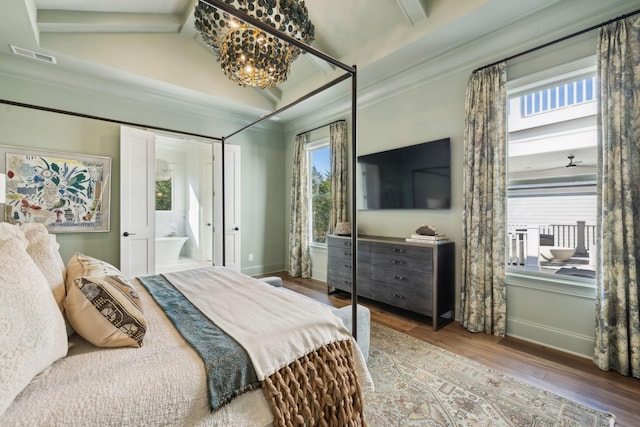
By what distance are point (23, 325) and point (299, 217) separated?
4284 mm

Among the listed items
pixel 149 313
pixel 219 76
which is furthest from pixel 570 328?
pixel 219 76

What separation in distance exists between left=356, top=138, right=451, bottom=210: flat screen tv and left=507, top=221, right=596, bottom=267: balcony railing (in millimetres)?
719

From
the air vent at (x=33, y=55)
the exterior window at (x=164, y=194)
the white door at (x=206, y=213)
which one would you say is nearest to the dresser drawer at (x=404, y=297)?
the white door at (x=206, y=213)

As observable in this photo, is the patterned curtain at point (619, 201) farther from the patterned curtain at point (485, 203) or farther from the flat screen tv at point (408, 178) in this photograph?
the flat screen tv at point (408, 178)

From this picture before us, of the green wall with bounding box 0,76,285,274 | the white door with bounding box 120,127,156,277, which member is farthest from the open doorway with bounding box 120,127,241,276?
the green wall with bounding box 0,76,285,274

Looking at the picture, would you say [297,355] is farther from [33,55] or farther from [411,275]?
[33,55]

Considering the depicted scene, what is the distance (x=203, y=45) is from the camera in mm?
3928

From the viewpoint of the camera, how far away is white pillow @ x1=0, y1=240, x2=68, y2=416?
761mm

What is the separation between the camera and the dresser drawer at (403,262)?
9.56ft

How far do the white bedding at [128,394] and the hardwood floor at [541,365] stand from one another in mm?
2003

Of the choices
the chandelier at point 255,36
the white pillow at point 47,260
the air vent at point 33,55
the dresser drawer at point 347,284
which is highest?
the air vent at point 33,55

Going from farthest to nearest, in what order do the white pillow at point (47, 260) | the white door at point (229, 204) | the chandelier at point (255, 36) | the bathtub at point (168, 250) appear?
the bathtub at point (168, 250) → the white door at point (229, 204) → the chandelier at point (255, 36) → the white pillow at point (47, 260)

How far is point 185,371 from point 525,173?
3115mm

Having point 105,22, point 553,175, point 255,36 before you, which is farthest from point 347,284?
point 105,22
